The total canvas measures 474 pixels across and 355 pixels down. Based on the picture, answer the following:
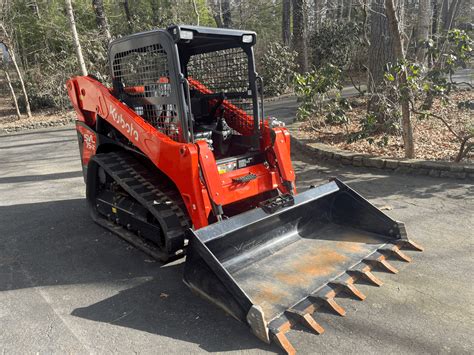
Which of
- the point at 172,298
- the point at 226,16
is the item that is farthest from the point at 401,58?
the point at 226,16

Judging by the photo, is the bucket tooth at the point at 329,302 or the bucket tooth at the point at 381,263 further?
the bucket tooth at the point at 381,263

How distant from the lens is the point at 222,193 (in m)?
3.60

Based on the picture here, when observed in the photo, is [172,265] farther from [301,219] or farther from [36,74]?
[36,74]

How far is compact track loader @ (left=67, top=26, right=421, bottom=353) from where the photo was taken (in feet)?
10.0

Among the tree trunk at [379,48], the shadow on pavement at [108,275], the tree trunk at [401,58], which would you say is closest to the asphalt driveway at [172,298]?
the shadow on pavement at [108,275]

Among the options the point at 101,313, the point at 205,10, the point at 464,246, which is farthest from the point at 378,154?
the point at 205,10

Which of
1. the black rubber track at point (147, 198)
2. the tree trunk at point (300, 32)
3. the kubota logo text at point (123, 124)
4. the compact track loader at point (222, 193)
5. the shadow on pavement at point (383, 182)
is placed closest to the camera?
the compact track loader at point (222, 193)

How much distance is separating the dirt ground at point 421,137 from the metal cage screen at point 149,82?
14.9ft

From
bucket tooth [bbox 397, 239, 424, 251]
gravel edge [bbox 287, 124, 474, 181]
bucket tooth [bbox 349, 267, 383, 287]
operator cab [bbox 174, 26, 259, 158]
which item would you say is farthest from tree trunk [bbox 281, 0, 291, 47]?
bucket tooth [bbox 349, 267, 383, 287]

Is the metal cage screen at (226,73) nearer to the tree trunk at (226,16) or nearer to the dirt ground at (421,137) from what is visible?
the dirt ground at (421,137)

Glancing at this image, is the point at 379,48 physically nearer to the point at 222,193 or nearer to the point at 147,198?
the point at 222,193

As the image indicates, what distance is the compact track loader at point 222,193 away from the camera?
3.06m

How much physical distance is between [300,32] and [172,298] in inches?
657

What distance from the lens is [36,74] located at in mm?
19406
